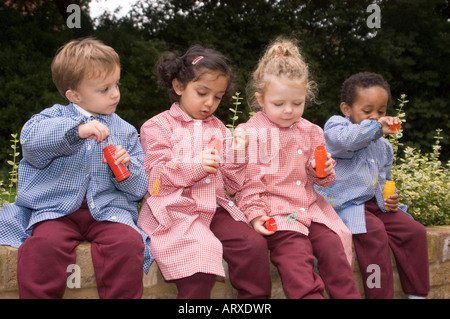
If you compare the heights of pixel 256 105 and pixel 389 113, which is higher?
pixel 256 105

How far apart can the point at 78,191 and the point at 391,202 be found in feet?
5.93

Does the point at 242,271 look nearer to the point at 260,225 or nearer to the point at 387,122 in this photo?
the point at 260,225

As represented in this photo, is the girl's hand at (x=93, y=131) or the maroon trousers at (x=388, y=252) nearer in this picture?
the girl's hand at (x=93, y=131)

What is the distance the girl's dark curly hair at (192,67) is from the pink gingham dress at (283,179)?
338 mm

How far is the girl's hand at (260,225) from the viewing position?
278 cm

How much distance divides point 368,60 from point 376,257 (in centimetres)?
732

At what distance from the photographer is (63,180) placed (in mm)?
2684

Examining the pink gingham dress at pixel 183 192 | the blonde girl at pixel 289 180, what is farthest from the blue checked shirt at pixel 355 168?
the pink gingham dress at pixel 183 192

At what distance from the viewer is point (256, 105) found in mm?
3320

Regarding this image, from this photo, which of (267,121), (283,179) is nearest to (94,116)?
(267,121)

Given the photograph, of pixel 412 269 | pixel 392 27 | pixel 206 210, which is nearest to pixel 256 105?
pixel 206 210

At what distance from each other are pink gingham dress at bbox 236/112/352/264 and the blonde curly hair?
0.21 m

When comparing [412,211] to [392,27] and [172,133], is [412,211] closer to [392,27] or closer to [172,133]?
[172,133]

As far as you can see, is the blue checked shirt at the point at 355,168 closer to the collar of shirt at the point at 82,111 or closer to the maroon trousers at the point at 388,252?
the maroon trousers at the point at 388,252
